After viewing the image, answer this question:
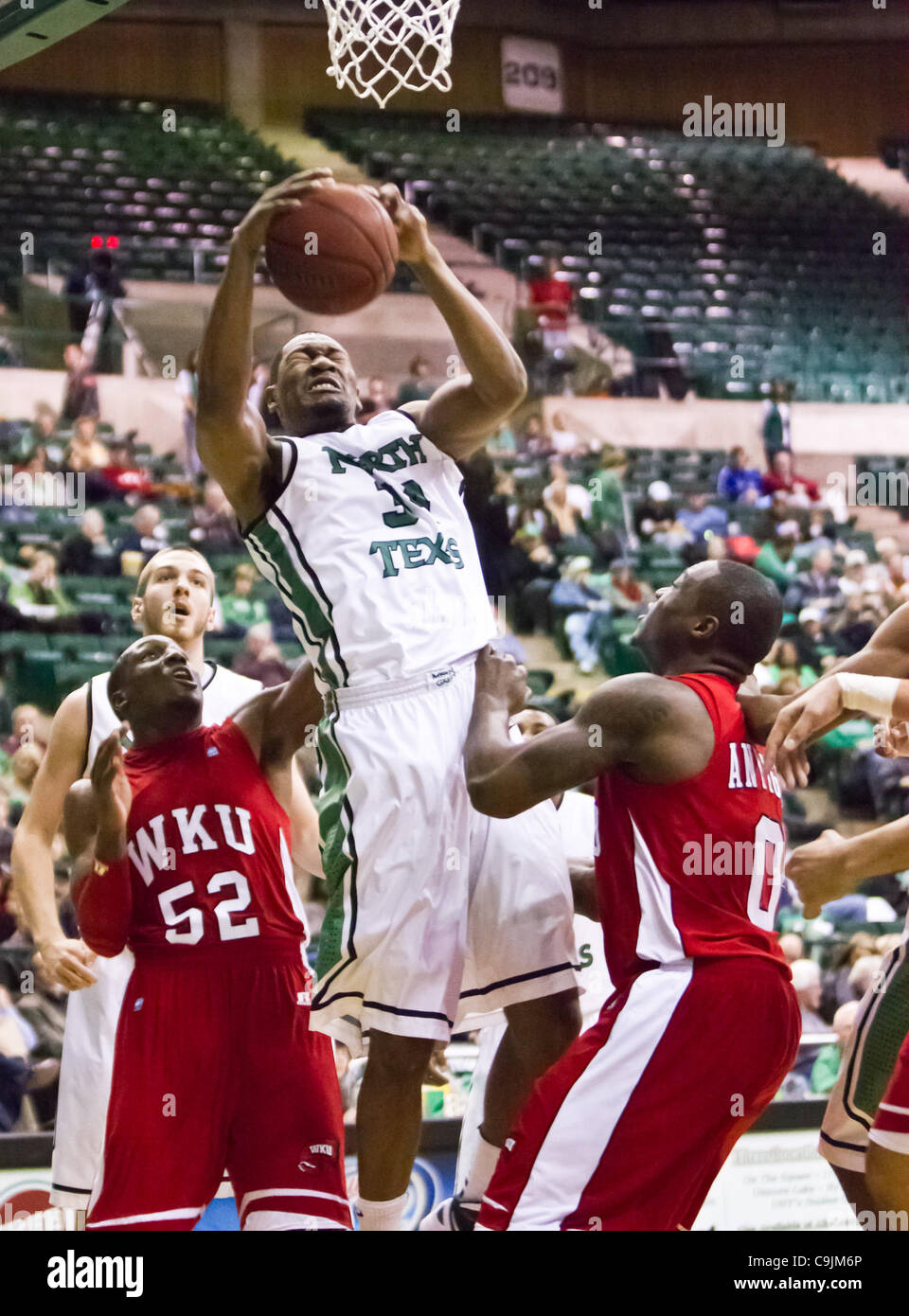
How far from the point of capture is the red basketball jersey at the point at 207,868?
11.4 feet

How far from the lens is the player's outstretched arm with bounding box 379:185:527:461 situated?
3.39 metres

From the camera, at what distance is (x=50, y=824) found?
429 cm

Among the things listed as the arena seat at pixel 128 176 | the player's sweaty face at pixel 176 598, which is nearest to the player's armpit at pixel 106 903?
the player's sweaty face at pixel 176 598

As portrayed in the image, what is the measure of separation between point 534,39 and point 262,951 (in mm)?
12318

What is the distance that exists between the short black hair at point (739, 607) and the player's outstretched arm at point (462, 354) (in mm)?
612

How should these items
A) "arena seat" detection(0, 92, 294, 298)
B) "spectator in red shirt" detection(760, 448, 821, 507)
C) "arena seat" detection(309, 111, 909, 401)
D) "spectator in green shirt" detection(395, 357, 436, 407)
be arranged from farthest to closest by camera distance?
"arena seat" detection(309, 111, 909, 401)
"arena seat" detection(0, 92, 294, 298)
"spectator in red shirt" detection(760, 448, 821, 507)
"spectator in green shirt" detection(395, 357, 436, 407)

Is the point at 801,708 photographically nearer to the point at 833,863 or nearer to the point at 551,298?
the point at 833,863

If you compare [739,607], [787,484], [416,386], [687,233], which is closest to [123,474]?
[416,386]

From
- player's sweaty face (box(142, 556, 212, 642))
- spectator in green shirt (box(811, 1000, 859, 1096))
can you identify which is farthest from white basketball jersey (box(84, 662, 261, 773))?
spectator in green shirt (box(811, 1000, 859, 1096))

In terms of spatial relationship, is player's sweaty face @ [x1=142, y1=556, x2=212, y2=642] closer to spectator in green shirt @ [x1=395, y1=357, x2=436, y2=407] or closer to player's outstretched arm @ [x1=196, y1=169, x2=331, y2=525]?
player's outstretched arm @ [x1=196, y1=169, x2=331, y2=525]

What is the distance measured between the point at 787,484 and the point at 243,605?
405 cm

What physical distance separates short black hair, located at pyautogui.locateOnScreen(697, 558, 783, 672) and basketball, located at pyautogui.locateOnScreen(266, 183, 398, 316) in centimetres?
94

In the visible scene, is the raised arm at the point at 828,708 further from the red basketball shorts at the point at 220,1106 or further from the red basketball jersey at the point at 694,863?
the red basketball shorts at the point at 220,1106
